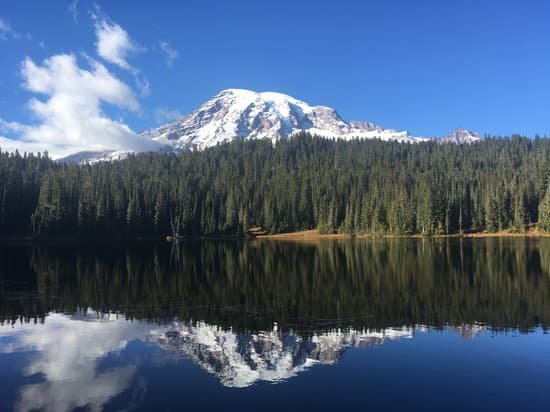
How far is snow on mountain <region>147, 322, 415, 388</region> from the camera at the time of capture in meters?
20.9

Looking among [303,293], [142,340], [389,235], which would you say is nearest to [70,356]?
[142,340]

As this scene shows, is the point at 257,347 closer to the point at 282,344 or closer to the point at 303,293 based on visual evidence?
the point at 282,344

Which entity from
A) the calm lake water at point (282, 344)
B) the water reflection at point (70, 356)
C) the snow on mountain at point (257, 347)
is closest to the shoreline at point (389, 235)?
the calm lake water at point (282, 344)

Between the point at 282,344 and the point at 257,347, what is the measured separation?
136 centimetres

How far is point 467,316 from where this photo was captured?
99.9 feet

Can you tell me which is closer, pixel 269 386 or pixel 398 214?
pixel 269 386

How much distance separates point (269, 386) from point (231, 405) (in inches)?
94.1

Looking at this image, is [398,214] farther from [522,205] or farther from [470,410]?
[470,410]

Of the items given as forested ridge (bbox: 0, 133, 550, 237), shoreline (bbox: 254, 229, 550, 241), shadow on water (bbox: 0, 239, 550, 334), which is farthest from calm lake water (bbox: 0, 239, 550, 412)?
forested ridge (bbox: 0, 133, 550, 237)

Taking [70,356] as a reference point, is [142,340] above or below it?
above

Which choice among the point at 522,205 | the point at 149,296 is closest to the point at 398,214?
the point at 522,205

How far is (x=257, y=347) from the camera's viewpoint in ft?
80.1

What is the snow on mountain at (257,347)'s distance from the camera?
2089cm

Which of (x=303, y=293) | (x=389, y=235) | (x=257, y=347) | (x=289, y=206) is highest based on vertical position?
(x=289, y=206)
